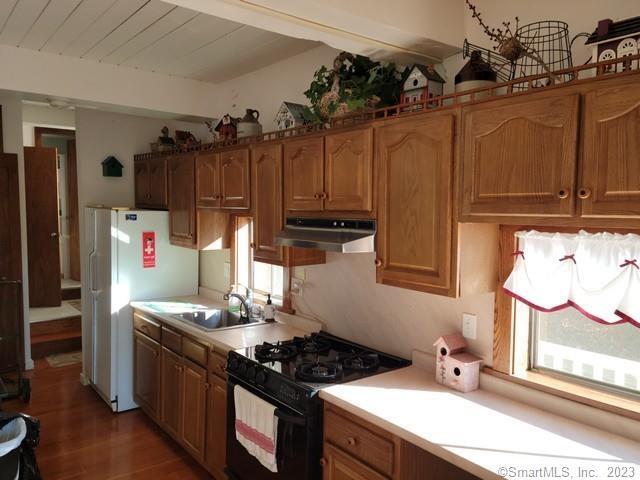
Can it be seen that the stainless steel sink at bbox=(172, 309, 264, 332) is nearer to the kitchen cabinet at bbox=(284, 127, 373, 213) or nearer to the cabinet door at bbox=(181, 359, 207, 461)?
the cabinet door at bbox=(181, 359, 207, 461)

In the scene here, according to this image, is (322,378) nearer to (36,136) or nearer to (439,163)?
(439,163)

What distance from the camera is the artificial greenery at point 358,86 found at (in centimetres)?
234

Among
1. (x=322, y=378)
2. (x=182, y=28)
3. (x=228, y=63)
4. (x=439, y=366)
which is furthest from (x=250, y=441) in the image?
(x=228, y=63)

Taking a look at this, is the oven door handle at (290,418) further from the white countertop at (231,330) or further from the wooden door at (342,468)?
the white countertop at (231,330)

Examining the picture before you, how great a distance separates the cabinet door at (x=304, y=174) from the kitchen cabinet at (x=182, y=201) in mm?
1190

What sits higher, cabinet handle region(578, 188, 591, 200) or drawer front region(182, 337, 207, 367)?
cabinet handle region(578, 188, 591, 200)

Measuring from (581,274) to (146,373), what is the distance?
10.1ft

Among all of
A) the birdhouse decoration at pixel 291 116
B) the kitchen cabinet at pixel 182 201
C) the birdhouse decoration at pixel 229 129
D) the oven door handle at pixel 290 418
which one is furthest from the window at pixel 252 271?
the oven door handle at pixel 290 418

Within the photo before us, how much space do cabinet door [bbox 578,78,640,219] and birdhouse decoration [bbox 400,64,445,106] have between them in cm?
77

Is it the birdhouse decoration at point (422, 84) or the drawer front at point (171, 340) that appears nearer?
the birdhouse decoration at point (422, 84)

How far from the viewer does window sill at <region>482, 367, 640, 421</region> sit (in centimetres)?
172

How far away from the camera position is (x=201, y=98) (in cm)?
399

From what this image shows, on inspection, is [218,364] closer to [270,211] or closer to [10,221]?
[270,211]

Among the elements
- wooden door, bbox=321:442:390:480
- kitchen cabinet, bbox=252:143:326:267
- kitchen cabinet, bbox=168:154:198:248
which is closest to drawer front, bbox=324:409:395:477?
wooden door, bbox=321:442:390:480
